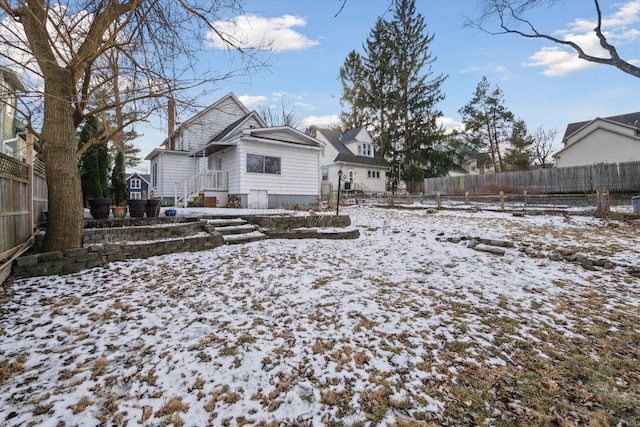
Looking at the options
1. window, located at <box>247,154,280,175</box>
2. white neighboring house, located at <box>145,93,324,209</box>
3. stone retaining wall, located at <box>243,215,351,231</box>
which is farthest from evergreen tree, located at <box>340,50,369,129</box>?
stone retaining wall, located at <box>243,215,351,231</box>

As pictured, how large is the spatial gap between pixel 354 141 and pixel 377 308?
2800 cm

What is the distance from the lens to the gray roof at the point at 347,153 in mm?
28031

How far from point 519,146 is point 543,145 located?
3965 mm

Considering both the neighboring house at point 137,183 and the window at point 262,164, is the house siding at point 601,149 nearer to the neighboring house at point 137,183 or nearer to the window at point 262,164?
the window at point 262,164

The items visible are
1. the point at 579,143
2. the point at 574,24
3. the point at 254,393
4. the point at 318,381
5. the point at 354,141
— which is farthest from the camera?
the point at 354,141

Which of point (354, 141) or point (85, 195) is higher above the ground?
point (354, 141)

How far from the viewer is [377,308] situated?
3359 millimetres

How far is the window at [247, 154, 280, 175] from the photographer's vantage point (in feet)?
43.2

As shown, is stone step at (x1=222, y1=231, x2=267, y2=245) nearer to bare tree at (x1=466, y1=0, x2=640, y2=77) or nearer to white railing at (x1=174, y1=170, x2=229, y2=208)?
white railing at (x1=174, y1=170, x2=229, y2=208)

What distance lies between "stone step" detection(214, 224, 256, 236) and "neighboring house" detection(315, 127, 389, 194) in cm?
1939

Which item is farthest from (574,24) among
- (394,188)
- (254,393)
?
(394,188)

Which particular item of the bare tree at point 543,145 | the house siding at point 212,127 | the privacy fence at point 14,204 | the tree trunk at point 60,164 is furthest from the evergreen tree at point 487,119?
the privacy fence at point 14,204

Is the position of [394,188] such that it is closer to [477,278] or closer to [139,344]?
[477,278]

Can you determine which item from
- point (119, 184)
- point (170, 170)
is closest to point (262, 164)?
point (119, 184)
